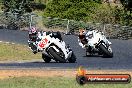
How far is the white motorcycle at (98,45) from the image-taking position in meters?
28.7

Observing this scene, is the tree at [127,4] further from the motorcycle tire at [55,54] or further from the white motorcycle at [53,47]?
the motorcycle tire at [55,54]

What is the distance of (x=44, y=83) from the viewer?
17328 mm

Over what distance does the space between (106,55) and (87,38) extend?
1555 mm

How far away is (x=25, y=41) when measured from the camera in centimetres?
3709

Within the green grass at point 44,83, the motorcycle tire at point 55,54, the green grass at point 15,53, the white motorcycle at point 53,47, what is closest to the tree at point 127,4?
the green grass at point 15,53

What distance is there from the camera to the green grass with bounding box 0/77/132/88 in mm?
16703

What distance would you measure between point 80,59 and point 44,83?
1082cm

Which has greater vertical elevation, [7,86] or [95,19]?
[7,86]

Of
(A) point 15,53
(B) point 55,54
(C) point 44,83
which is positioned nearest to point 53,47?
(B) point 55,54

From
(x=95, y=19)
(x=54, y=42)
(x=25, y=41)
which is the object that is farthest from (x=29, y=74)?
(x=95, y=19)

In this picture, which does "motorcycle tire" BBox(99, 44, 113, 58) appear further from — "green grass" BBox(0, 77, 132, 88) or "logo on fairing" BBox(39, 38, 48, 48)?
"green grass" BBox(0, 77, 132, 88)

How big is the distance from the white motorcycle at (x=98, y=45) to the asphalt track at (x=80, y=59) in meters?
0.40

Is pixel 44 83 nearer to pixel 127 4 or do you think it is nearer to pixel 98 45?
pixel 98 45

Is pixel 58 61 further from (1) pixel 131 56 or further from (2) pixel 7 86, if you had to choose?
(2) pixel 7 86
